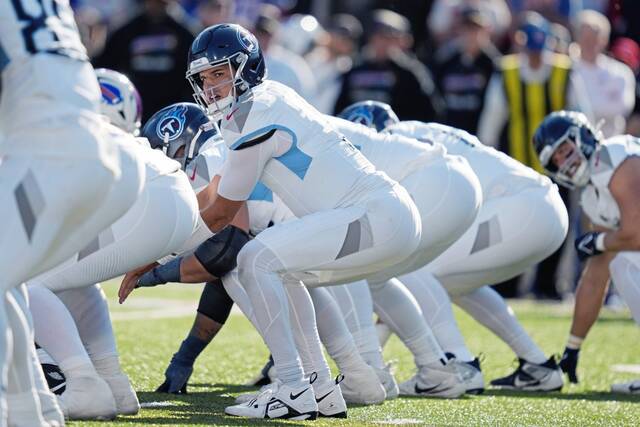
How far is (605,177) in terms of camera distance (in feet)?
23.7

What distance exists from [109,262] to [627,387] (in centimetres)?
316

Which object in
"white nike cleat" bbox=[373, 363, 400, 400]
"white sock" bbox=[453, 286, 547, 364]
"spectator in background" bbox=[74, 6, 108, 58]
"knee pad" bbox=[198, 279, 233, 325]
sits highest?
"knee pad" bbox=[198, 279, 233, 325]

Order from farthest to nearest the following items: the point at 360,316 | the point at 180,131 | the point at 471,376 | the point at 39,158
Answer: the point at 471,376, the point at 360,316, the point at 180,131, the point at 39,158

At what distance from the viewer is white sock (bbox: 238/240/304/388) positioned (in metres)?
5.34

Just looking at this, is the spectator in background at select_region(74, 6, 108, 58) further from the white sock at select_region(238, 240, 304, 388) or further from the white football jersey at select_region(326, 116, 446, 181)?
the white sock at select_region(238, 240, 304, 388)

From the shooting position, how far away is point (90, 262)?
17.1 ft

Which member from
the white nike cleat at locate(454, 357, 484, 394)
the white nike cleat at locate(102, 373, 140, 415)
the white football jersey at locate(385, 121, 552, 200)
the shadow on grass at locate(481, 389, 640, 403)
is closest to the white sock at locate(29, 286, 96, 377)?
the white nike cleat at locate(102, 373, 140, 415)

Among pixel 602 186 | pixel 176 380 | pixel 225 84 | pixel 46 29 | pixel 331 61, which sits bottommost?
pixel 331 61

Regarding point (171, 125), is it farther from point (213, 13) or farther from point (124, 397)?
point (213, 13)

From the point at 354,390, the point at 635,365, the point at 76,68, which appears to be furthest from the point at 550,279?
the point at 76,68

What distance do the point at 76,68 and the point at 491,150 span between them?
3.65 m

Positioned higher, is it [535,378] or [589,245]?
[589,245]

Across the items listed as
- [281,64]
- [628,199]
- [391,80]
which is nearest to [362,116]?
[628,199]

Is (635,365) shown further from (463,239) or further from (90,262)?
(90,262)
